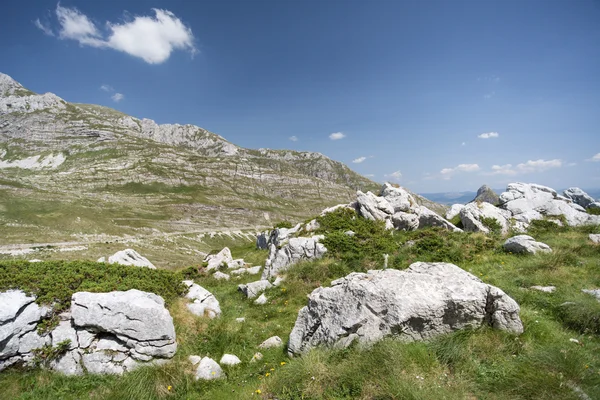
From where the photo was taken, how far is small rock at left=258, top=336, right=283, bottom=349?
35.8ft

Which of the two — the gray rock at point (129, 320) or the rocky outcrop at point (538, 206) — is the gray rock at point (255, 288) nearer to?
the gray rock at point (129, 320)

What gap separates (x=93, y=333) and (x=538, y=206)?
40310 mm

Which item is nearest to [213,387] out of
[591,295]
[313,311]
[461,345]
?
[313,311]

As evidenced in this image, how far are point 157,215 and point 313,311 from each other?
189 m

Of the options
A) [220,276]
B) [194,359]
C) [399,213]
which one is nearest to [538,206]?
[399,213]

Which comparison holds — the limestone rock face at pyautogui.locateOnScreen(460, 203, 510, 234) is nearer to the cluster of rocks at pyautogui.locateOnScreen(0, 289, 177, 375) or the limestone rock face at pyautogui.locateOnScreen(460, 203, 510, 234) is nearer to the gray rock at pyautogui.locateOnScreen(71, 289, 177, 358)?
the gray rock at pyautogui.locateOnScreen(71, 289, 177, 358)

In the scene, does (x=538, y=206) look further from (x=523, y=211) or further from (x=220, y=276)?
(x=220, y=276)

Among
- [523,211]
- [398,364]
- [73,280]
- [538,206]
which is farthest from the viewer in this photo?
[538,206]

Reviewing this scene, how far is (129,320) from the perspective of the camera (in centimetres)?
1001

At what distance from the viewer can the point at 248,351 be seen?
10.6 meters

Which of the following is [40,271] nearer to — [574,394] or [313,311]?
[313,311]

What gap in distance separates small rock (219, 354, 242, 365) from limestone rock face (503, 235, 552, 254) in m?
19.0

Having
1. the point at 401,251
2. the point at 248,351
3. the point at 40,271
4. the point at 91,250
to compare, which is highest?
the point at 40,271

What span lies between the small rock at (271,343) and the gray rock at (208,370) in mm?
2160
